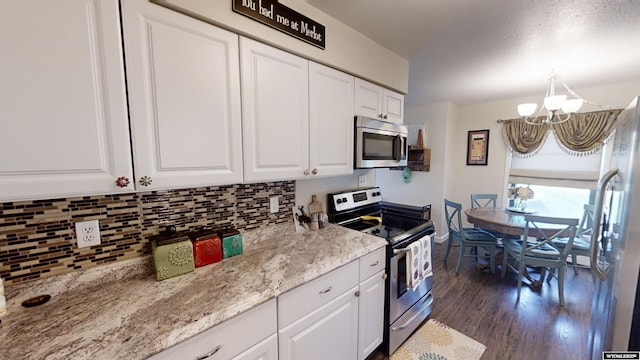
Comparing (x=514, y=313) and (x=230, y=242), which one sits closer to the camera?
(x=230, y=242)

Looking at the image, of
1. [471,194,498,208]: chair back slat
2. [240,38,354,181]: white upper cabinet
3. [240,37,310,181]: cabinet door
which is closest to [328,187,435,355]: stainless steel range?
[240,38,354,181]: white upper cabinet

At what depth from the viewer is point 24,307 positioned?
0.91 m

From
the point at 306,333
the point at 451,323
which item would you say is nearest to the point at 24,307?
the point at 306,333

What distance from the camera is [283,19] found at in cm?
132

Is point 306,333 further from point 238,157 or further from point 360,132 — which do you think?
point 360,132

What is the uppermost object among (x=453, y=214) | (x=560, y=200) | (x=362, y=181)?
(x=362, y=181)

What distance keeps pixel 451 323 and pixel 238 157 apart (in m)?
2.36

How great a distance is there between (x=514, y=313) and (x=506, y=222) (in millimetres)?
910

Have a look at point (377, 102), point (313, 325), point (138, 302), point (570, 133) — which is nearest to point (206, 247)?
point (138, 302)

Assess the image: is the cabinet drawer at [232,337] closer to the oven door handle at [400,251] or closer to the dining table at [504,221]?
the oven door handle at [400,251]

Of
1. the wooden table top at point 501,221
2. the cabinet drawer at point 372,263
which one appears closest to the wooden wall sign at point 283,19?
the cabinet drawer at point 372,263

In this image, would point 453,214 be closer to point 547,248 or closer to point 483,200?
point 547,248

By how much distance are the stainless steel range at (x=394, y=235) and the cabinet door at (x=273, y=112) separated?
27.7 inches

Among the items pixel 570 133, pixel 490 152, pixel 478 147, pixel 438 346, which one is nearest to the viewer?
pixel 438 346
